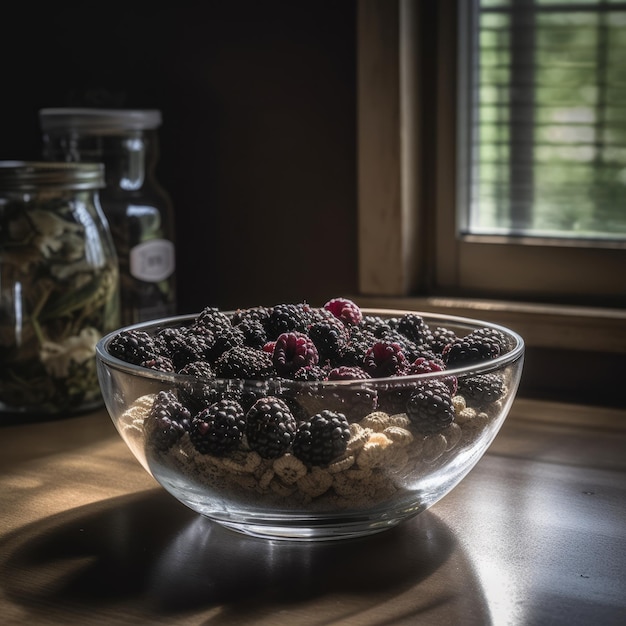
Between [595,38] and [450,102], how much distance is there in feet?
0.71

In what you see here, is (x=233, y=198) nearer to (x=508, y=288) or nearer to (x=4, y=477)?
(x=508, y=288)

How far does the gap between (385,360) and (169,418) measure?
7.8 inches

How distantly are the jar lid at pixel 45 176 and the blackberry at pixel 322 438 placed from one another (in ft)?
2.07

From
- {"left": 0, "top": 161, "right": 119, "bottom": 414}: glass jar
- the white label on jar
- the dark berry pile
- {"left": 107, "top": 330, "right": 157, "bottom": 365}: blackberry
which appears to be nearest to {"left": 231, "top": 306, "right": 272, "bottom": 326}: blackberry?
the dark berry pile

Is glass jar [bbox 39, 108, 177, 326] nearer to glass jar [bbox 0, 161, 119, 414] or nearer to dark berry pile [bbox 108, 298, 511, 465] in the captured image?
glass jar [bbox 0, 161, 119, 414]

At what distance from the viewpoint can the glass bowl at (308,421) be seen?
844 mm

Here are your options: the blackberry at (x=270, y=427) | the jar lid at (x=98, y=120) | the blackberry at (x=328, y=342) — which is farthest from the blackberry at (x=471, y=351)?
the jar lid at (x=98, y=120)

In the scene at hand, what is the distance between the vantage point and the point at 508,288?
1.53 meters

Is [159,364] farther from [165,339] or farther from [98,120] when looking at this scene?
[98,120]

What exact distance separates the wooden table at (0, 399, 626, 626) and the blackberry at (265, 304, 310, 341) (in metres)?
0.20

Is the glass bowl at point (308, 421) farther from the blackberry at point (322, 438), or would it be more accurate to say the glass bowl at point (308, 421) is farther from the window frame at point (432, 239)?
the window frame at point (432, 239)

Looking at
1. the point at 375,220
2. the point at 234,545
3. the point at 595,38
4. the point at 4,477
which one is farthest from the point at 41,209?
the point at 595,38

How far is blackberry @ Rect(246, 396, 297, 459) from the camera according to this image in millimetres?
833

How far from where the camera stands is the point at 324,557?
36.0 inches
